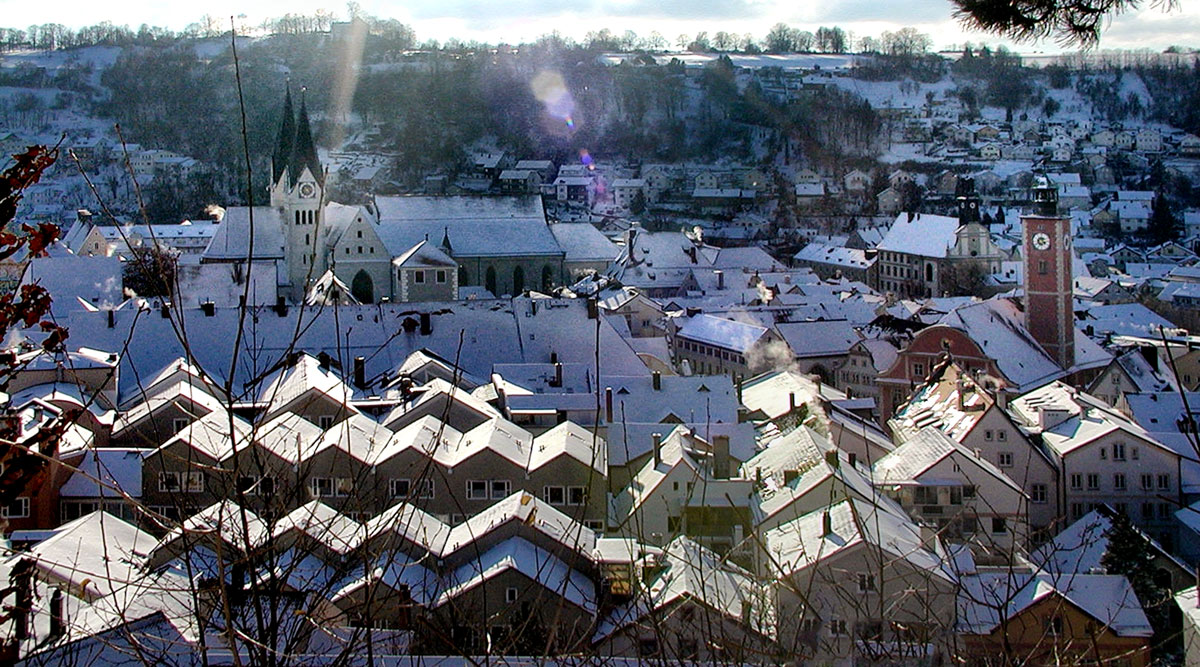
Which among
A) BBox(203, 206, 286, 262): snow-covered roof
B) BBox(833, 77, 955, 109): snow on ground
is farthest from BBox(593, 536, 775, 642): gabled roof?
BBox(833, 77, 955, 109): snow on ground

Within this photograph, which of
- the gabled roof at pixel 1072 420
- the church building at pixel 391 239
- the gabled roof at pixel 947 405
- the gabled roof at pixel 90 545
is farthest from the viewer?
the church building at pixel 391 239

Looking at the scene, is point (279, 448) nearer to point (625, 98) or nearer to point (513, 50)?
point (625, 98)

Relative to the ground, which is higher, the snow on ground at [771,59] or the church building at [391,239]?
the snow on ground at [771,59]

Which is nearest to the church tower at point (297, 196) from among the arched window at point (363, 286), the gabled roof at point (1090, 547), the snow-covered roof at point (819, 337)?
the arched window at point (363, 286)

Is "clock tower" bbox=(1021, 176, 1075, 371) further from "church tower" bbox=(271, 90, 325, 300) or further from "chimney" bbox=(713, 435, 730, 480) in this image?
"church tower" bbox=(271, 90, 325, 300)

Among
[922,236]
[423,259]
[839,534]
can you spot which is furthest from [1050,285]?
[922,236]

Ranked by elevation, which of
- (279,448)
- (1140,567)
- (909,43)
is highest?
(909,43)

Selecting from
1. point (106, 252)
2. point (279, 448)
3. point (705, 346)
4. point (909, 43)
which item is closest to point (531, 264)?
point (705, 346)

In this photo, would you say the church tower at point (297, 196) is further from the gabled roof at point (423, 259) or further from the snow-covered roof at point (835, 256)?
the snow-covered roof at point (835, 256)
